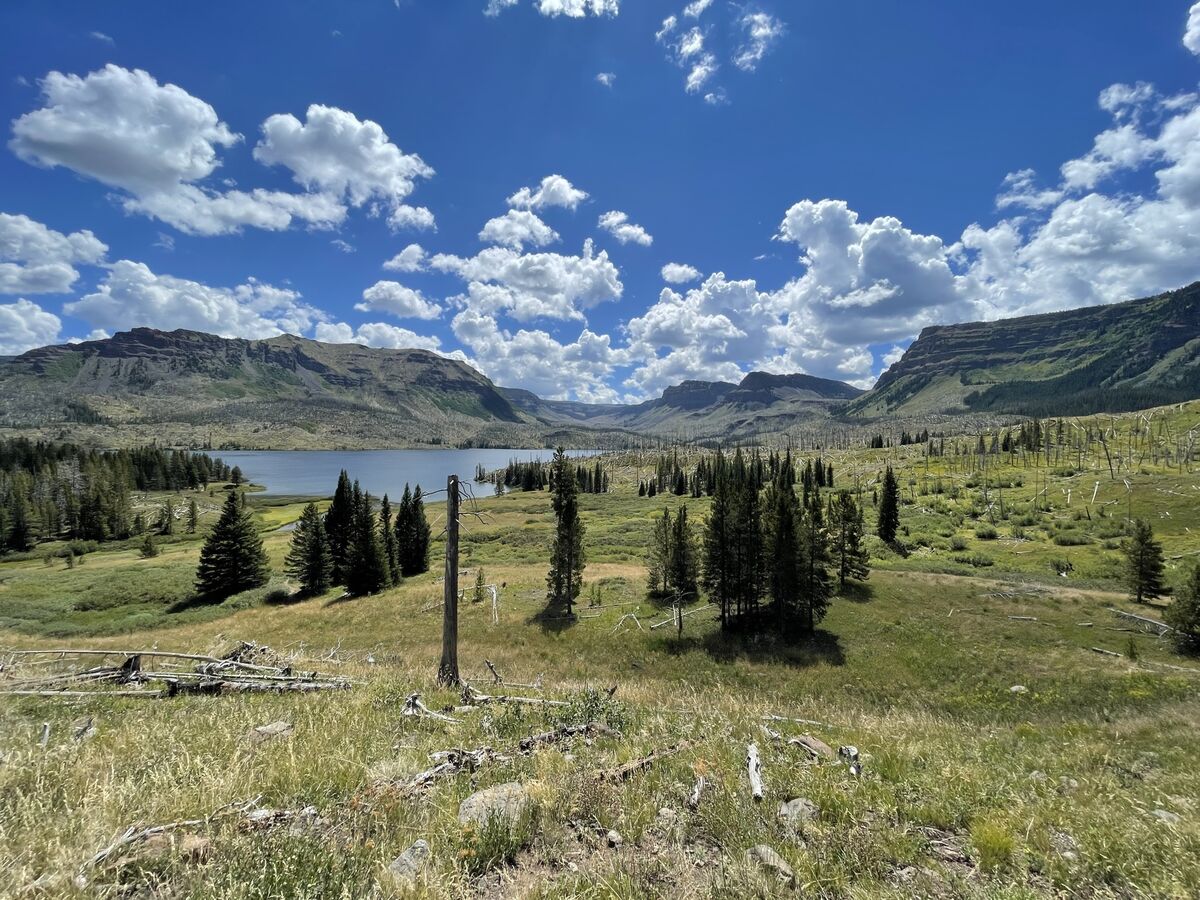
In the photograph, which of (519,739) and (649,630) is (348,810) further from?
(649,630)

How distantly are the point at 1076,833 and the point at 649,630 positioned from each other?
33.4 m

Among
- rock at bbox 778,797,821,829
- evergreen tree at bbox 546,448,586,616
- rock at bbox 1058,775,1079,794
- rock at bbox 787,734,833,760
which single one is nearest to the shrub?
rock at bbox 778,797,821,829

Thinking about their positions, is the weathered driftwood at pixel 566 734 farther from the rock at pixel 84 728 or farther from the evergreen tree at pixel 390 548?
the evergreen tree at pixel 390 548

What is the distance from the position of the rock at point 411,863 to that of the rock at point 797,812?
4.35 m

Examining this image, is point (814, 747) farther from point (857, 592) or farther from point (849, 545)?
point (849, 545)

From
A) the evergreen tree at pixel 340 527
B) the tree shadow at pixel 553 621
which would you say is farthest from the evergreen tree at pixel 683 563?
the evergreen tree at pixel 340 527

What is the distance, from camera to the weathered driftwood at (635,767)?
7168 mm

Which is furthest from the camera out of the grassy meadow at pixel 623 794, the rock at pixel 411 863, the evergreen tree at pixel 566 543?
the evergreen tree at pixel 566 543

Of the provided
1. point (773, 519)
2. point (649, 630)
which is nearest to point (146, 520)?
point (649, 630)

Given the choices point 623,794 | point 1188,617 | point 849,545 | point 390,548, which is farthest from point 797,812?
point 390,548

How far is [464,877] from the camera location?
460cm

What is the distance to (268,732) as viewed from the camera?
894cm

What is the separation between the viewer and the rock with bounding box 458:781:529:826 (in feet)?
18.6

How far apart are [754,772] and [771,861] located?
82.2 inches
